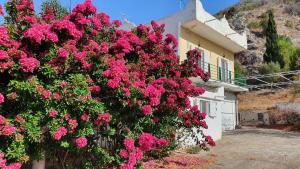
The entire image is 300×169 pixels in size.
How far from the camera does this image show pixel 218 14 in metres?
83.0

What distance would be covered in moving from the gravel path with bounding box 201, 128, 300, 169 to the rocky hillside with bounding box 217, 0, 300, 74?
23.0 meters

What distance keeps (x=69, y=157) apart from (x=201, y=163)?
6.73 m

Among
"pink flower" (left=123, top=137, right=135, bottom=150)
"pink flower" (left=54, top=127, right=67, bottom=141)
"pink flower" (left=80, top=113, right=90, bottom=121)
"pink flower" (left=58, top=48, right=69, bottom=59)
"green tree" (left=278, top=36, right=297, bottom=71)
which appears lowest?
"pink flower" (left=123, top=137, right=135, bottom=150)

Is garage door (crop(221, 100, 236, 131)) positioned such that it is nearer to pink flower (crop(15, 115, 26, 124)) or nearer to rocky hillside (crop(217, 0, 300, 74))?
rocky hillside (crop(217, 0, 300, 74))

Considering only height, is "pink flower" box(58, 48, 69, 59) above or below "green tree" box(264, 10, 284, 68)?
below

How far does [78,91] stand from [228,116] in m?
23.4

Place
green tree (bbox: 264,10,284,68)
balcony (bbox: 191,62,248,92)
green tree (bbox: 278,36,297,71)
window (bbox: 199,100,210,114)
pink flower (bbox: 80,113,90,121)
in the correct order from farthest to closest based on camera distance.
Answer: green tree (bbox: 278,36,297,71), green tree (bbox: 264,10,284,68), balcony (bbox: 191,62,248,92), window (bbox: 199,100,210,114), pink flower (bbox: 80,113,90,121)

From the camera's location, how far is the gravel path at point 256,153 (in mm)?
14359

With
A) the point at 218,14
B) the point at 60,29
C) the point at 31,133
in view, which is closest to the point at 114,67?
the point at 60,29

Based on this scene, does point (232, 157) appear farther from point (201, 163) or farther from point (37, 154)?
point (37, 154)

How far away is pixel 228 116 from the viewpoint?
2953 cm

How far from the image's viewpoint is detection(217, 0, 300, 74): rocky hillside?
51.5 meters

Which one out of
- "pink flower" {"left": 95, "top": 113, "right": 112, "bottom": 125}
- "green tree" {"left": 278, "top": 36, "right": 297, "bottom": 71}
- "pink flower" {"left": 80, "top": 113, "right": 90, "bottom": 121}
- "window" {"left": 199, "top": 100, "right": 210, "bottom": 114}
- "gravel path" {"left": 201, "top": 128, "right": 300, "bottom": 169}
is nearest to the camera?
"pink flower" {"left": 80, "top": 113, "right": 90, "bottom": 121}

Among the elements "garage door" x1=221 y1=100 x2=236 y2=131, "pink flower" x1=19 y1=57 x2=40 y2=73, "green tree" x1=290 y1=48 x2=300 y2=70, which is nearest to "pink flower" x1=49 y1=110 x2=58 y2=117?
"pink flower" x1=19 y1=57 x2=40 y2=73
